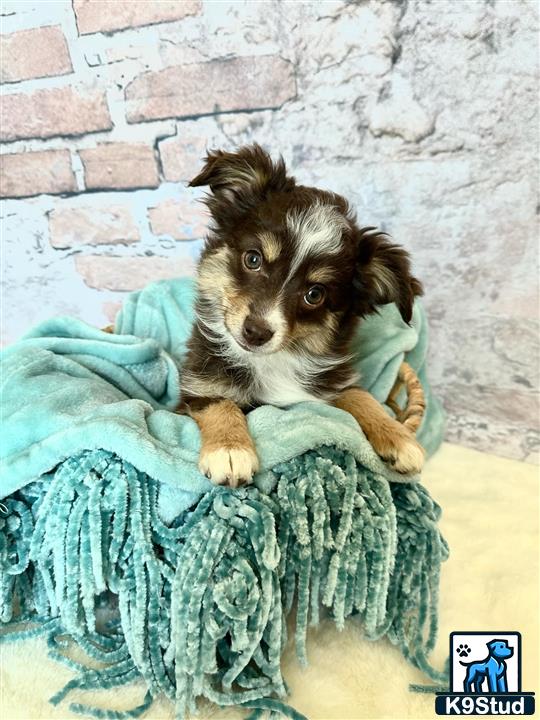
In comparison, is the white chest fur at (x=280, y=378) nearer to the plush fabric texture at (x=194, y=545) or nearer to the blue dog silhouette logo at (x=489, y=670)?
the plush fabric texture at (x=194, y=545)

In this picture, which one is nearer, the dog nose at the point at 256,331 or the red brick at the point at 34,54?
the dog nose at the point at 256,331

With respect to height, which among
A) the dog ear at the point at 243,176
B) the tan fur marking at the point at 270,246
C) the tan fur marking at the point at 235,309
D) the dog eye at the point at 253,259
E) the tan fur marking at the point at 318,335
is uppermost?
the dog ear at the point at 243,176

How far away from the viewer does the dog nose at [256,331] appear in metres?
1.71

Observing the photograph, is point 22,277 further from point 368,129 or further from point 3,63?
point 368,129

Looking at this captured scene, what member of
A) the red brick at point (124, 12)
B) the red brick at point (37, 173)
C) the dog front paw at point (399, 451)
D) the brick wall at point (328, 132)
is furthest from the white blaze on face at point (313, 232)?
the red brick at point (37, 173)

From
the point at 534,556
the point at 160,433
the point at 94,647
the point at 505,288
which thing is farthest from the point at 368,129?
the point at 94,647

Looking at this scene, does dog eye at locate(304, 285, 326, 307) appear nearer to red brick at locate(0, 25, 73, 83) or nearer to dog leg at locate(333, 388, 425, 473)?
dog leg at locate(333, 388, 425, 473)

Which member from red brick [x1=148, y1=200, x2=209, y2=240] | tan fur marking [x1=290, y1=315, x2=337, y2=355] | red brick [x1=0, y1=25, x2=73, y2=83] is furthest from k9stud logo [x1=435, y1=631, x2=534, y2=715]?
red brick [x1=0, y1=25, x2=73, y2=83]

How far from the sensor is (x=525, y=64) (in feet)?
7.56

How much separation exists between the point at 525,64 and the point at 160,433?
2057 millimetres

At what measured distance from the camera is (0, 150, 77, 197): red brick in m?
2.91

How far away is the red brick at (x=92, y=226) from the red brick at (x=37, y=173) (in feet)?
0.42

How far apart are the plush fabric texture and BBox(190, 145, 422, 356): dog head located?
30cm

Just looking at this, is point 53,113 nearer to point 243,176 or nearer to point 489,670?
point 243,176
